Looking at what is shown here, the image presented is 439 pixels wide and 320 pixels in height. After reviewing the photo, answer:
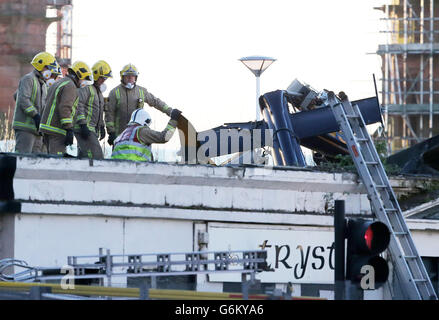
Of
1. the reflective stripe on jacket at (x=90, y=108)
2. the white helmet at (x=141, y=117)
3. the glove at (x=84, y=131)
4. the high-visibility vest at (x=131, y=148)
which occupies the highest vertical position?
the reflective stripe on jacket at (x=90, y=108)

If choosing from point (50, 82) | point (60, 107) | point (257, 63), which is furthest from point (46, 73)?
point (257, 63)

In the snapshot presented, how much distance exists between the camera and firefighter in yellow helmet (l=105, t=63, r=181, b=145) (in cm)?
1753

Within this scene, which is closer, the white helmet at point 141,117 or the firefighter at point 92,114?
the white helmet at point 141,117

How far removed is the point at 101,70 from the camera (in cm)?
1708

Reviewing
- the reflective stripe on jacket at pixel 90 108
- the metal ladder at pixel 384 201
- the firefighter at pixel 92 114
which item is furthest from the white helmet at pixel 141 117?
the metal ladder at pixel 384 201

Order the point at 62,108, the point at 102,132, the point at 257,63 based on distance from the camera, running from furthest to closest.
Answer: the point at 257,63, the point at 102,132, the point at 62,108

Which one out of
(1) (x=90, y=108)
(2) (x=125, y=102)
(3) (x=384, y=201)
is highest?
(2) (x=125, y=102)

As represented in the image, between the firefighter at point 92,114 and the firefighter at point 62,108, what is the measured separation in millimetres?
373

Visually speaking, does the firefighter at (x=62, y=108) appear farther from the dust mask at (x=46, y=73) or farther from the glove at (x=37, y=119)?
the dust mask at (x=46, y=73)

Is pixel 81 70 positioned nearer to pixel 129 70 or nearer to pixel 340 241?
pixel 129 70

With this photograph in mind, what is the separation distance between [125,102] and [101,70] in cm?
67

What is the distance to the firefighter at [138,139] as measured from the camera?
52.7 feet
